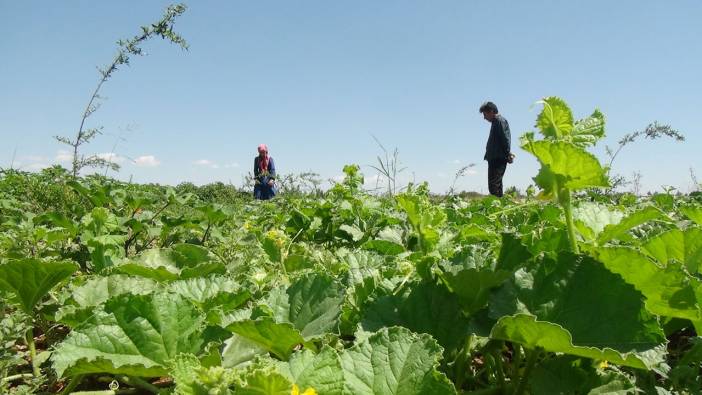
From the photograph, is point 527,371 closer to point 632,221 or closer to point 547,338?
point 547,338

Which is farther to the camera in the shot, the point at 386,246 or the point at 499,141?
the point at 499,141

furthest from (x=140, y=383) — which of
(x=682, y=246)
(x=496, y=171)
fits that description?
(x=496, y=171)

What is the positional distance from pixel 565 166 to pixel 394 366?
0.49 m

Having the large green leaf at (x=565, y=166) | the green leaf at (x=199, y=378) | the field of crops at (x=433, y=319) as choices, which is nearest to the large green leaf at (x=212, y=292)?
the field of crops at (x=433, y=319)

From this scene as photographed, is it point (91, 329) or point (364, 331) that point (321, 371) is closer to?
point (364, 331)

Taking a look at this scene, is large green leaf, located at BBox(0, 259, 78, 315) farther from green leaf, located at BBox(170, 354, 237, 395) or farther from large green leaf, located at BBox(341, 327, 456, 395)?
large green leaf, located at BBox(341, 327, 456, 395)

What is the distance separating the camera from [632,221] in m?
1.30

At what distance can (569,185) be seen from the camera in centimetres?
108

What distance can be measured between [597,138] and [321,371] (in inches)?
27.1

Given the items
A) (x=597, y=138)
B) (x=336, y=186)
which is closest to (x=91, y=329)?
(x=597, y=138)

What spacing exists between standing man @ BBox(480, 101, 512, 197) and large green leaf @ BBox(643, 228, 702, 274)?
375 inches

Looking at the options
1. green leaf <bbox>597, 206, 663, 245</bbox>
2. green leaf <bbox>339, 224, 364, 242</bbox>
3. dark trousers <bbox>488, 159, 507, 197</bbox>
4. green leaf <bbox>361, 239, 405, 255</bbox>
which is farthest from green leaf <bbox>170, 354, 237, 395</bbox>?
dark trousers <bbox>488, 159, 507, 197</bbox>

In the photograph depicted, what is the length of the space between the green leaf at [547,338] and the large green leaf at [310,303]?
1.37 feet

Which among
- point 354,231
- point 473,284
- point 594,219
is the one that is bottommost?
point 473,284
